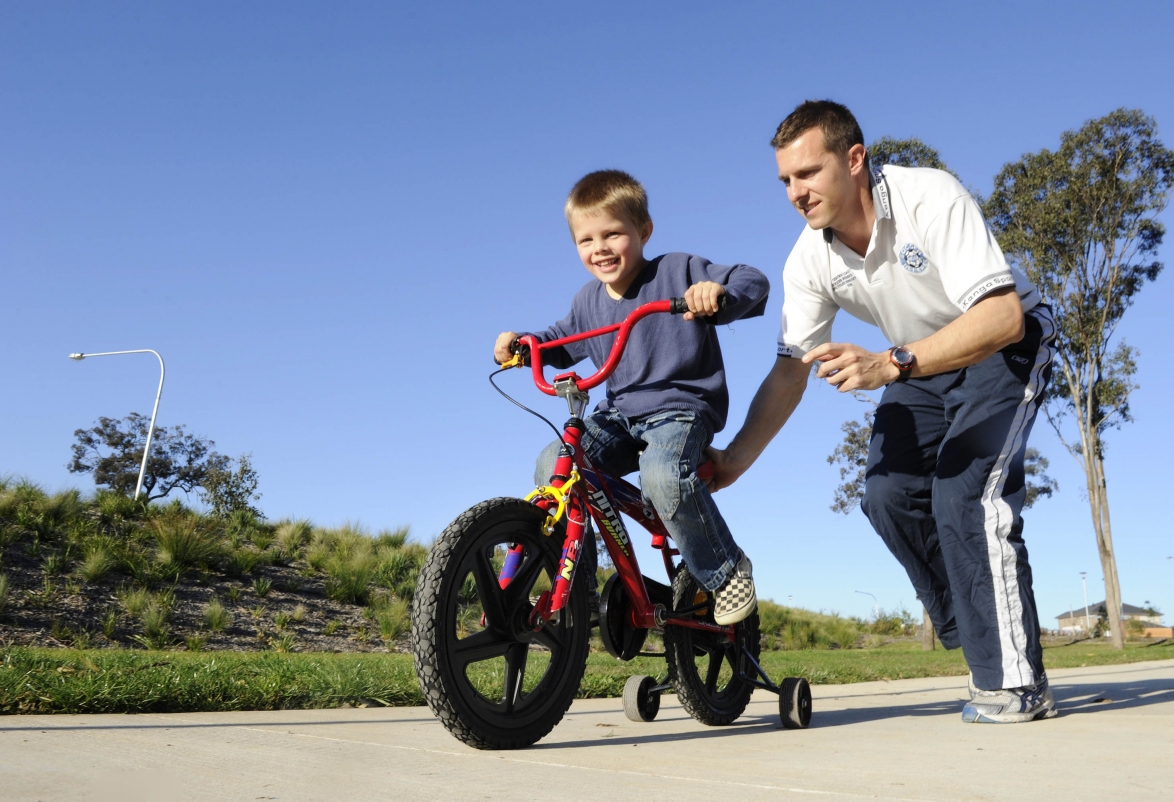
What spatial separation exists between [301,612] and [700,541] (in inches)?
272

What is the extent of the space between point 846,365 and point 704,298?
496mm

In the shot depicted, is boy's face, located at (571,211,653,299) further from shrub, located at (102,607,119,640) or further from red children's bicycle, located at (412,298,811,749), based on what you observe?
shrub, located at (102,607,119,640)

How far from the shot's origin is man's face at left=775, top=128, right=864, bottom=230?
3428mm

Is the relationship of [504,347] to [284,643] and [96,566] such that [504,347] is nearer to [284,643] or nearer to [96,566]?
[284,643]

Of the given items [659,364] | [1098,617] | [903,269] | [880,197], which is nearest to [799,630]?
[903,269]

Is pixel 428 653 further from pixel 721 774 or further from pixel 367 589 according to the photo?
pixel 367 589

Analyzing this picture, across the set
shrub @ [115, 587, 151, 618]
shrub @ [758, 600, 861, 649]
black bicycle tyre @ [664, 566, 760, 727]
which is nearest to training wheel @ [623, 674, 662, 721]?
black bicycle tyre @ [664, 566, 760, 727]

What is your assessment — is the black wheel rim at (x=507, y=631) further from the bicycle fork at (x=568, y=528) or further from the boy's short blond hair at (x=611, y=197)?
the boy's short blond hair at (x=611, y=197)

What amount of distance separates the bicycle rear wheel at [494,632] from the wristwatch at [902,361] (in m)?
1.14

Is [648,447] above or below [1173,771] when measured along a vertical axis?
above

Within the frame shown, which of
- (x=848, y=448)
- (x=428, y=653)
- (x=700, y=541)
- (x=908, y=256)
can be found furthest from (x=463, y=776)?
(x=848, y=448)

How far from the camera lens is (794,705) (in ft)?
11.0

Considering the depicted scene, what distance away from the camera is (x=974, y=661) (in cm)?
334

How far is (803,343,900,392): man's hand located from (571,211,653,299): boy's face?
3.08 ft
